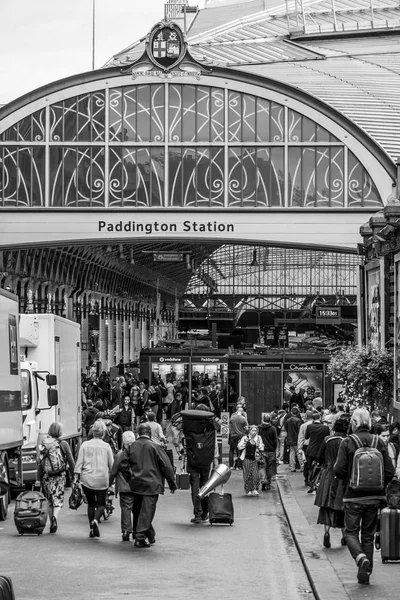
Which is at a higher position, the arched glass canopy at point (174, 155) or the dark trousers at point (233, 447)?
the arched glass canopy at point (174, 155)

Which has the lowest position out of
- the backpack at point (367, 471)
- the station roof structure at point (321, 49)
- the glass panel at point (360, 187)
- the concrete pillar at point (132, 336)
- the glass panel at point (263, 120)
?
the backpack at point (367, 471)

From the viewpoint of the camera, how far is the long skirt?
2400 cm

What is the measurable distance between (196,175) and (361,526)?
3405 centimetres

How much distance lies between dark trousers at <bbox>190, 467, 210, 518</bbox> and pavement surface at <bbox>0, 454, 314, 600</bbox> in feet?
0.92

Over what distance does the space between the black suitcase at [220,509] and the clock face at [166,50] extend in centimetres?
3004

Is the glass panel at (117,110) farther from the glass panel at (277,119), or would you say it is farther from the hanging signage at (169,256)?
the glass panel at (277,119)

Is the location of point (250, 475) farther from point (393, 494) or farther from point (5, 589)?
point (5, 589)

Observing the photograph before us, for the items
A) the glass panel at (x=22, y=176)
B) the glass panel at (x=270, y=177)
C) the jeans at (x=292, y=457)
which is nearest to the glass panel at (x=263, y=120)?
the glass panel at (x=270, y=177)

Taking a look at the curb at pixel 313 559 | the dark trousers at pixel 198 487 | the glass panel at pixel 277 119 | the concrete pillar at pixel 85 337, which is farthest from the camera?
the concrete pillar at pixel 85 337

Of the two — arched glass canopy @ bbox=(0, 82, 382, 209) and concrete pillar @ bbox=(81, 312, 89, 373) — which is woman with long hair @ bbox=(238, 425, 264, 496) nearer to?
arched glass canopy @ bbox=(0, 82, 382, 209)

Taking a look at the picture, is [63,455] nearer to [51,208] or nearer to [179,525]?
[179,525]

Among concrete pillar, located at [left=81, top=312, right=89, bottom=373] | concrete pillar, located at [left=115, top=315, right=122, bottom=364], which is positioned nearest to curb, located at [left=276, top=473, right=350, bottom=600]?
concrete pillar, located at [left=81, top=312, right=89, bottom=373]

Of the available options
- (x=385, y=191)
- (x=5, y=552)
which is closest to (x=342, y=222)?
(x=385, y=191)

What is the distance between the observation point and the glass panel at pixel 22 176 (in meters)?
46.2
